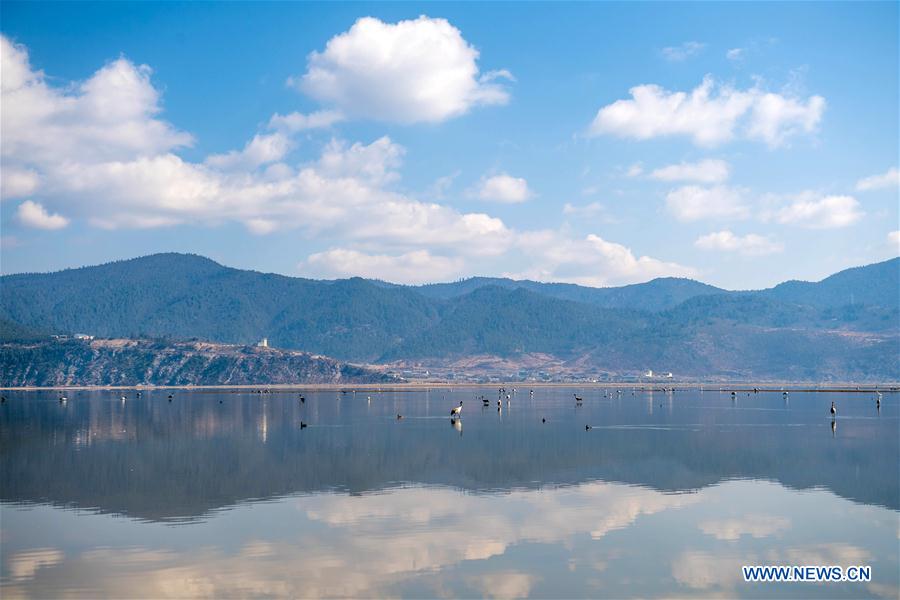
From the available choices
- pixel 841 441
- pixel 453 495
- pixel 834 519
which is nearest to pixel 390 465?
pixel 453 495

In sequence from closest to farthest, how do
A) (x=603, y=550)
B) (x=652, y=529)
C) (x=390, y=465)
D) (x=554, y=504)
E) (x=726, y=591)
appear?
(x=726, y=591) < (x=603, y=550) < (x=652, y=529) < (x=554, y=504) < (x=390, y=465)

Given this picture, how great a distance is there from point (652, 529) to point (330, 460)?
30714 millimetres

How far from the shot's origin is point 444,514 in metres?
41.7

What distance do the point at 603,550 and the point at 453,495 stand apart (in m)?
14.5

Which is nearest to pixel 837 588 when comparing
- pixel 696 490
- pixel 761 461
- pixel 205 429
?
pixel 696 490

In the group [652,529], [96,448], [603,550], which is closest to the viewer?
[603,550]

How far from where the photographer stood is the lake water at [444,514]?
30.3 metres

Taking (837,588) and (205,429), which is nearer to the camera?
(837,588)

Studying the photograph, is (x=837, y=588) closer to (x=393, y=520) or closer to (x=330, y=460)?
(x=393, y=520)

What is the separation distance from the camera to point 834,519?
1585 inches

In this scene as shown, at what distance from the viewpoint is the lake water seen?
30.3 meters

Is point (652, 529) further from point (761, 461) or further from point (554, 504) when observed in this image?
point (761, 461)

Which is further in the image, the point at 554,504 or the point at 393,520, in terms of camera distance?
the point at 554,504

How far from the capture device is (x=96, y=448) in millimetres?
72125
